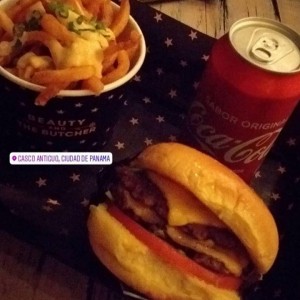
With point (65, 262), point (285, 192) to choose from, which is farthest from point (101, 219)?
point (285, 192)

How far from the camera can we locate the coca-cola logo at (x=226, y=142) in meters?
0.80

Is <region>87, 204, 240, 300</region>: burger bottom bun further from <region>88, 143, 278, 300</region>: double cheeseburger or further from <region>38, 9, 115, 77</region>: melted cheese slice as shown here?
<region>38, 9, 115, 77</region>: melted cheese slice

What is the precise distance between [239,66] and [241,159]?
126 millimetres

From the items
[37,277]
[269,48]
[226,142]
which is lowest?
[37,277]

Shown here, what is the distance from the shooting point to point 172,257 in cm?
69

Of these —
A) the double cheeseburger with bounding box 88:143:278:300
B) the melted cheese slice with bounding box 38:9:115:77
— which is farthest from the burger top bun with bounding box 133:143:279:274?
the melted cheese slice with bounding box 38:9:115:77

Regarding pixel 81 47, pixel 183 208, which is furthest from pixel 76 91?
pixel 183 208

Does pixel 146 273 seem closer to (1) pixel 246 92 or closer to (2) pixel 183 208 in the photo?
(2) pixel 183 208

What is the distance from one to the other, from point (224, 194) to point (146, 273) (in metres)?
0.11

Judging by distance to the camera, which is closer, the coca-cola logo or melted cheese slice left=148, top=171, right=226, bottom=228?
melted cheese slice left=148, top=171, right=226, bottom=228

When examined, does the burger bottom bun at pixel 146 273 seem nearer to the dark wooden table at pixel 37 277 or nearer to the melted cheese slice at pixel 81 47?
the dark wooden table at pixel 37 277

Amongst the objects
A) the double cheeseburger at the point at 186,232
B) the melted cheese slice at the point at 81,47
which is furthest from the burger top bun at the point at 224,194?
the melted cheese slice at the point at 81,47

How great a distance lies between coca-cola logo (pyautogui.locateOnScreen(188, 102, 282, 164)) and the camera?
800 millimetres

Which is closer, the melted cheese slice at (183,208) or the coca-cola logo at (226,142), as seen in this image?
the melted cheese slice at (183,208)
